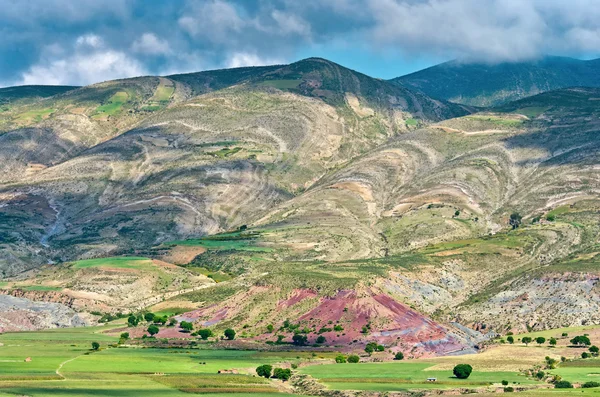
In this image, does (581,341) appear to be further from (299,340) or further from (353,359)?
(299,340)

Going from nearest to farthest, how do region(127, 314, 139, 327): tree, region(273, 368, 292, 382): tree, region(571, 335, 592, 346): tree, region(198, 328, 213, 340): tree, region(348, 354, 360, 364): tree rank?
1. region(273, 368, 292, 382): tree
2. region(348, 354, 360, 364): tree
3. region(571, 335, 592, 346): tree
4. region(198, 328, 213, 340): tree
5. region(127, 314, 139, 327): tree

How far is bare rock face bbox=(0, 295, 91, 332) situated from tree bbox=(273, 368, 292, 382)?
61.8 m

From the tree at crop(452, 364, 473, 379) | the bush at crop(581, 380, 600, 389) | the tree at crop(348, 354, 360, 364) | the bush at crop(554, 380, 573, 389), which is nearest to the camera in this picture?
the bush at crop(581, 380, 600, 389)

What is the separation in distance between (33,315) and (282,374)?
69647 mm

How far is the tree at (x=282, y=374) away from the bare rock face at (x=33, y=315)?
61839 mm

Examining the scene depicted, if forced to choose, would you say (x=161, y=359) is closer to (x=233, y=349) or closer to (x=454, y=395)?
(x=233, y=349)

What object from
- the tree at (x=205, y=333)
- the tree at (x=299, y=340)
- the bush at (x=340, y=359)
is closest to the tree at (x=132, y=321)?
the tree at (x=205, y=333)

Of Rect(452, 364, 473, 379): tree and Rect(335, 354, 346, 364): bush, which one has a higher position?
Rect(335, 354, 346, 364): bush

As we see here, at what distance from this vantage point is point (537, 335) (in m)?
166

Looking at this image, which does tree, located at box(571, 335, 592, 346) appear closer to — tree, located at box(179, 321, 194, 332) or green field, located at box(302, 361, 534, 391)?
green field, located at box(302, 361, 534, 391)

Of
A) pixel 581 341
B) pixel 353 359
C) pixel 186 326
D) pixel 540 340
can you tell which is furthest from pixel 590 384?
pixel 186 326

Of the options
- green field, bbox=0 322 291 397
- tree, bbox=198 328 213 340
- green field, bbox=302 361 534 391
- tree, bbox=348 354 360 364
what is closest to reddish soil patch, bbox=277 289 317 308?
tree, bbox=198 328 213 340

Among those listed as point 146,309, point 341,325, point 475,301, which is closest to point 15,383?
point 341,325

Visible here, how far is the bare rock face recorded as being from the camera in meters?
177
